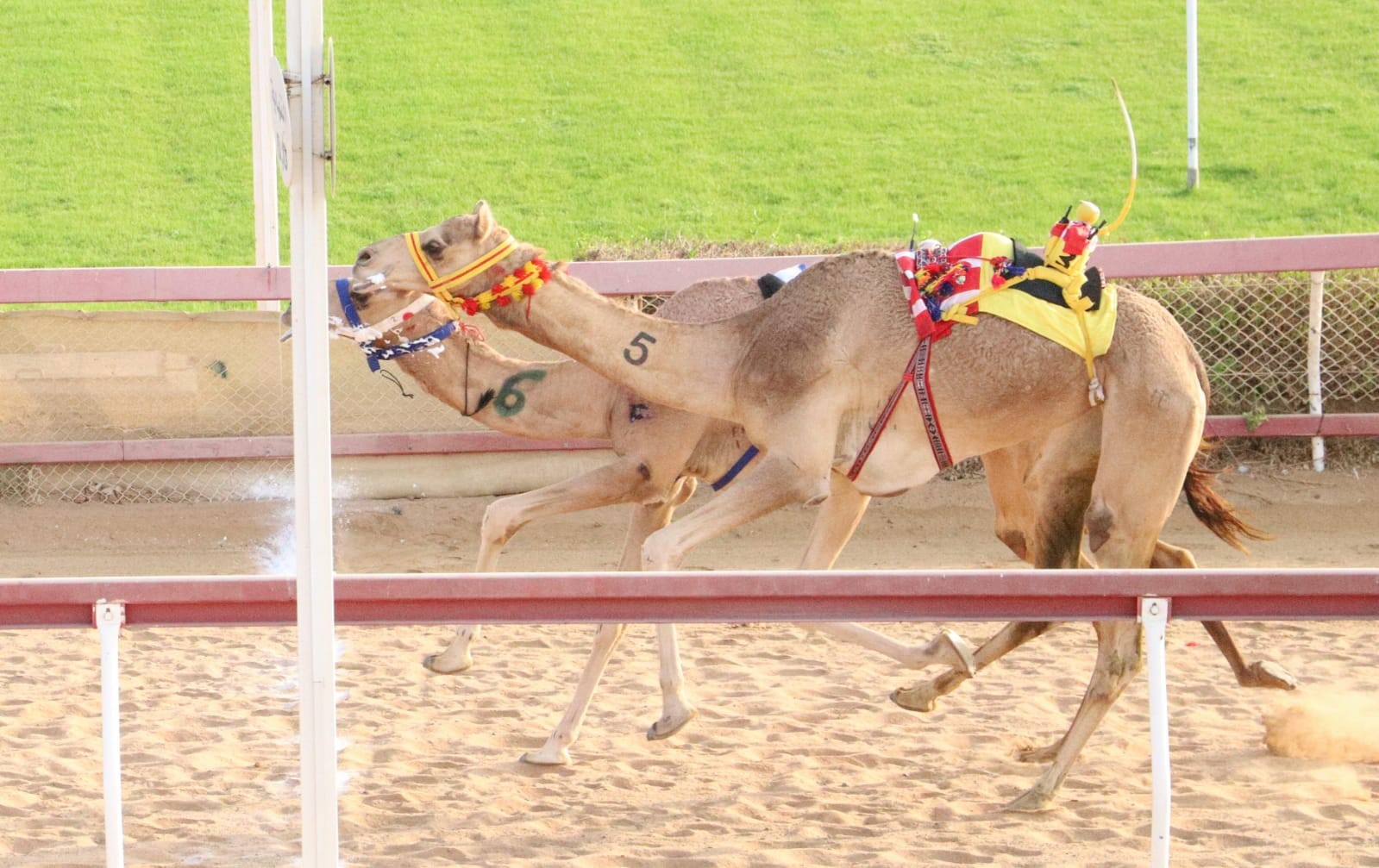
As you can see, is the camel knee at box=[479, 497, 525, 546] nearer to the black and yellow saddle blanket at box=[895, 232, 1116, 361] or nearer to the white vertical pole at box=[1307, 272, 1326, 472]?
the black and yellow saddle blanket at box=[895, 232, 1116, 361]

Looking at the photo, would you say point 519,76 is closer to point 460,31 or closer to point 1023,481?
point 460,31

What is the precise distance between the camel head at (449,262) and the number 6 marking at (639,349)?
1.36 ft

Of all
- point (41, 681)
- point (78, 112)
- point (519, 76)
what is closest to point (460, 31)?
point (519, 76)

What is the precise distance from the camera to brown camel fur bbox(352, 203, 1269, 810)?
604cm

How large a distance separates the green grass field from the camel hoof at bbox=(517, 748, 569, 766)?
30.4 ft

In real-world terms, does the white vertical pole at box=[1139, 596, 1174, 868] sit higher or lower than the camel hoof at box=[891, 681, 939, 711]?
higher

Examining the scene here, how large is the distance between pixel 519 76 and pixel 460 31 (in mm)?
1725

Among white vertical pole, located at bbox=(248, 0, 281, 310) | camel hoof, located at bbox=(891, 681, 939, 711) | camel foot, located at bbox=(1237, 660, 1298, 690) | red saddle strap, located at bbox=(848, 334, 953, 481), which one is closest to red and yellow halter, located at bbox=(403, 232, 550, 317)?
red saddle strap, located at bbox=(848, 334, 953, 481)

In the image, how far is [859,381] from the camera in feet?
20.7

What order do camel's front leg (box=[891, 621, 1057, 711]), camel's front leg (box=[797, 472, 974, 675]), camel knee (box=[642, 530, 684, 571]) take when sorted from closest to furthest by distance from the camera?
camel knee (box=[642, 530, 684, 571])
camel's front leg (box=[797, 472, 974, 675])
camel's front leg (box=[891, 621, 1057, 711])

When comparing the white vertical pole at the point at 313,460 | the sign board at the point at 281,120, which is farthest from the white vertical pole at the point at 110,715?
the sign board at the point at 281,120

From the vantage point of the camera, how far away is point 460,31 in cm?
2208

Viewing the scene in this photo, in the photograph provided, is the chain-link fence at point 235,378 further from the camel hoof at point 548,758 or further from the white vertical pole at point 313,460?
the white vertical pole at point 313,460

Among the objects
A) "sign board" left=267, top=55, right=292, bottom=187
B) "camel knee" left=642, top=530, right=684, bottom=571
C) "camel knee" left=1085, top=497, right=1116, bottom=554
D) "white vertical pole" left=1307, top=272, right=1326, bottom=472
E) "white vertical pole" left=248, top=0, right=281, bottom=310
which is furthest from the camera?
"white vertical pole" left=248, top=0, right=281, bottom=310
